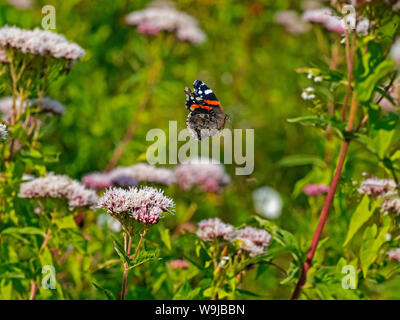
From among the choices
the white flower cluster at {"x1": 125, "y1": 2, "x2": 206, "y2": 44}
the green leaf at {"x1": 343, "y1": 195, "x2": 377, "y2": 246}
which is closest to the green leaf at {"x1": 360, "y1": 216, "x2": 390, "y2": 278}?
Result: the green leaf at {"x1": 343, "y1": 195, "x2": 377, "y2": 246}

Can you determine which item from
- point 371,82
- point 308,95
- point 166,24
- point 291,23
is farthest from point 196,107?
point 291,23

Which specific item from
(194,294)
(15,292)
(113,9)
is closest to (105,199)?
(194,294)

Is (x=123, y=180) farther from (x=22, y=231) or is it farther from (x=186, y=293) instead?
(x=186, y=293)

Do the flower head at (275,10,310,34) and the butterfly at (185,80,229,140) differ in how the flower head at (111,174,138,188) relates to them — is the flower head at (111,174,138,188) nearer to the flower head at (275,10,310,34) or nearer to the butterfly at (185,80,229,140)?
the butterfly at (185,80,229,140)

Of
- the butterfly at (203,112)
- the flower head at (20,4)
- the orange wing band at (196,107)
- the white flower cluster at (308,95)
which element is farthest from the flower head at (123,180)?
the flower head at (20,4)

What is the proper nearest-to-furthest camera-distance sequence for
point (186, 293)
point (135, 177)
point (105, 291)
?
point (105, 291)
point (186, 293)
point (135, 177)

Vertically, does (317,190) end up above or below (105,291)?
above

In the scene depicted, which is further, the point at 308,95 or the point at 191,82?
the point at 191,82
